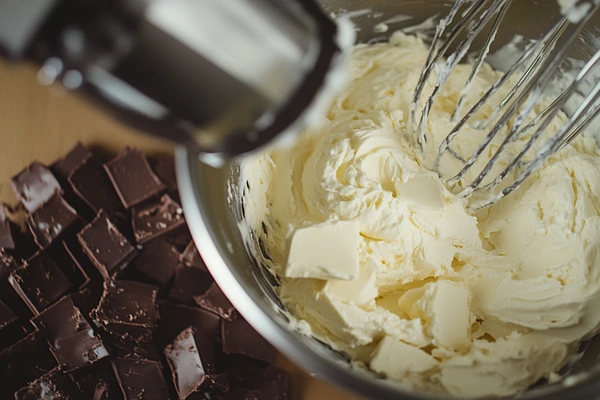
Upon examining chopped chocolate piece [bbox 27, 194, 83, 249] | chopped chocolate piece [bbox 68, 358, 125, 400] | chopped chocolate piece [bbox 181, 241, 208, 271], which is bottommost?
chopped chocolate piece [bbox 68, 358, 125, 400]

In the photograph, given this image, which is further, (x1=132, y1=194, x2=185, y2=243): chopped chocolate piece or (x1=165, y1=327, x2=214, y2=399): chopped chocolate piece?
(x1=132, y1=194, x2=185, y2=243): chopped chocolate piece

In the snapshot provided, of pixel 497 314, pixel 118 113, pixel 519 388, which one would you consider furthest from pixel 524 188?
pixel 118 113

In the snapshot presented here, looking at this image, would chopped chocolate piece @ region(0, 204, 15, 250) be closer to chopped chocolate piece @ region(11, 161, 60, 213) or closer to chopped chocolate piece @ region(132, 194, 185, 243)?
chopped chocolate piece @ region(11, 161, 60, 213)

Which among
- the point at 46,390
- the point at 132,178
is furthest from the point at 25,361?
the point at 132,178

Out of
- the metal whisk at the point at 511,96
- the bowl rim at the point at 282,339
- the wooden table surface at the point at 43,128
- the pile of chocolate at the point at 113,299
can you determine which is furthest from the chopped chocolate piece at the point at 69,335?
the metal whisk at the point at 511,96

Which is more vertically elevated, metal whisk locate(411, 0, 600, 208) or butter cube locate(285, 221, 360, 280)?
metal whisk locate(411, 0, 600, 208)

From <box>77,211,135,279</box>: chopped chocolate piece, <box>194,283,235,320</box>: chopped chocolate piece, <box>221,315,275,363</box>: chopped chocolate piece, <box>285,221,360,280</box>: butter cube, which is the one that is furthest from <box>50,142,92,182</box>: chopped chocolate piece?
<box>285,221,360,280</box>: butter cube

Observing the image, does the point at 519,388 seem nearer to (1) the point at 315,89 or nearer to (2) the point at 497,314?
(2) the point at 497,314
